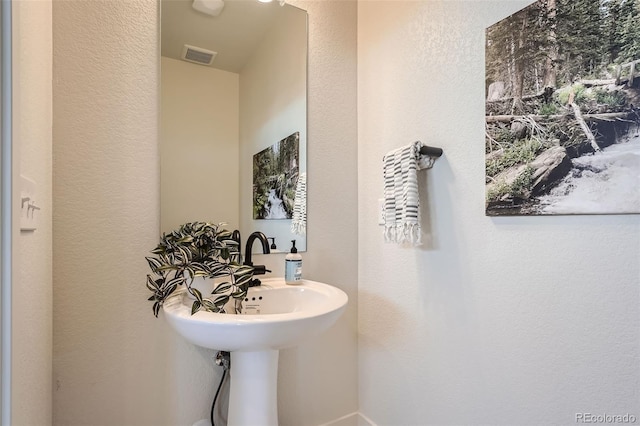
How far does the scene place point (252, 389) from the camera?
4.00 feet

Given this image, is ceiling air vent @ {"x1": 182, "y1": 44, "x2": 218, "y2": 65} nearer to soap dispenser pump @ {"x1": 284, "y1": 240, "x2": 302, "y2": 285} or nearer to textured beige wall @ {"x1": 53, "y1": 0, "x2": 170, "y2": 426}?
textured beige wall @ {"x1": 53, "y1": 0, "x2": 170, "y2": 426}

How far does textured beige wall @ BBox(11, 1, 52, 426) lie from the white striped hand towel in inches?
43.2

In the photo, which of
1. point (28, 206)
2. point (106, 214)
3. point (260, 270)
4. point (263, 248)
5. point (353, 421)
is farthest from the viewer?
point (353, 421)

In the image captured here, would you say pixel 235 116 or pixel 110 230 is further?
pixel 235 116

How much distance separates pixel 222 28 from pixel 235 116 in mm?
377

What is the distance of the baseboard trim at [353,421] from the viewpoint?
1.66m

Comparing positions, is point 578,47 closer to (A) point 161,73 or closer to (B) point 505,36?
(B) point 505,36

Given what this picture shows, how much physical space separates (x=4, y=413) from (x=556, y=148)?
1.37 metres

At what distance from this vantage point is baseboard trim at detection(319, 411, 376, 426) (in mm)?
1657

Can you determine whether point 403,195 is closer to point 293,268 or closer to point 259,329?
point 293,268

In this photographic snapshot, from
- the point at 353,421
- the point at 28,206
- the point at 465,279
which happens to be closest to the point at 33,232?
the point at 28,206

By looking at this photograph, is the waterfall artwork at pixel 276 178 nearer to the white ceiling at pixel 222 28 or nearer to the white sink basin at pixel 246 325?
the white ceiling at pixel 222 28

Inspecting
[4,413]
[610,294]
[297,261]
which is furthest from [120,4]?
[610,294]

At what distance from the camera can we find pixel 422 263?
138 centimetres
